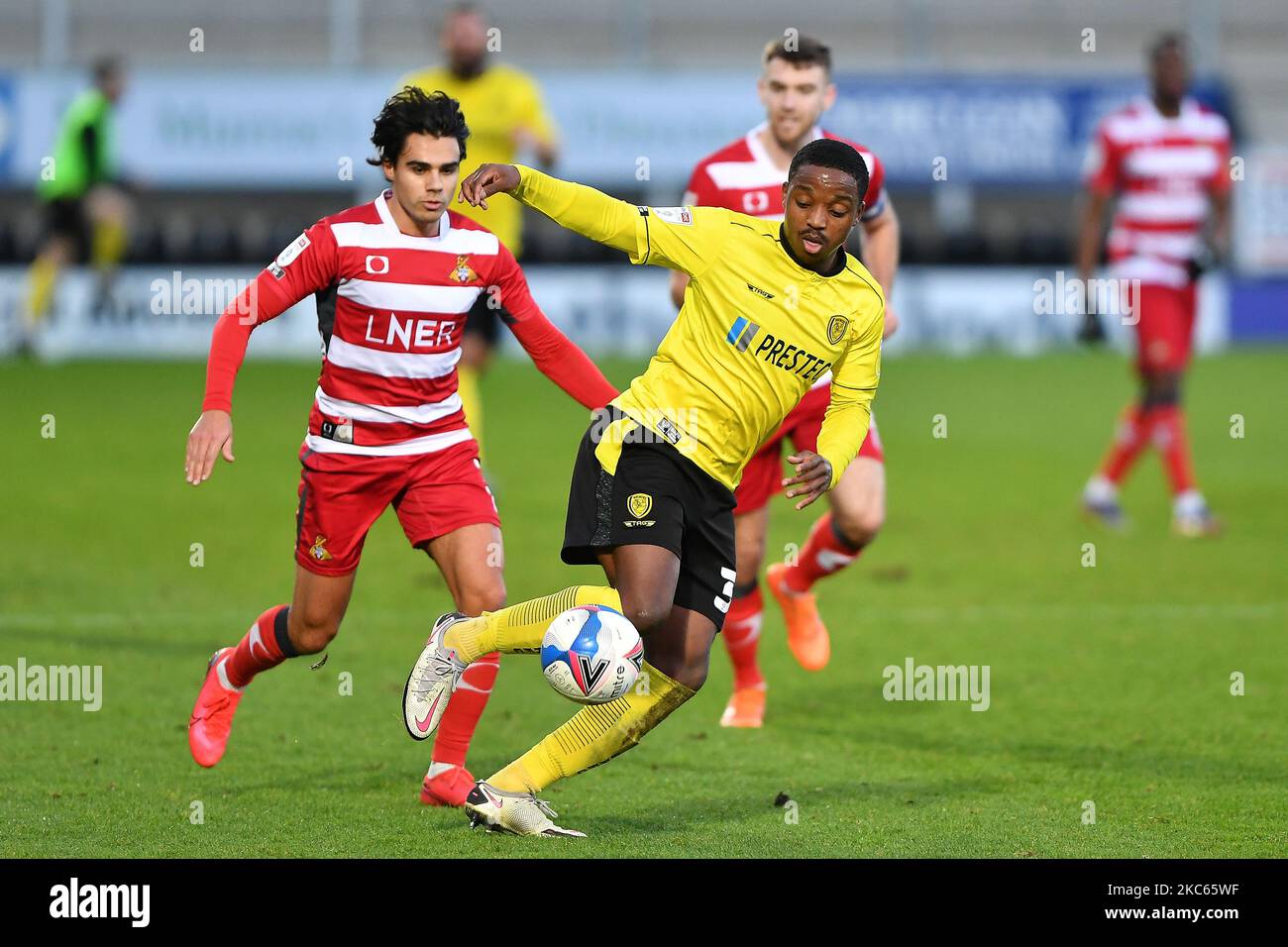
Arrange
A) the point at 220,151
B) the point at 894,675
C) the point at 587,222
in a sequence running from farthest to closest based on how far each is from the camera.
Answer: the point at 220,151, the point at 894,675, the point at 587,222

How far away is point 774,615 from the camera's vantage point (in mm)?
9438

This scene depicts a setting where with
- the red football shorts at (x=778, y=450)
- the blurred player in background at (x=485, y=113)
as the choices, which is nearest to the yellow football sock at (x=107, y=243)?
the blurred player in background at (x=485, y=113)

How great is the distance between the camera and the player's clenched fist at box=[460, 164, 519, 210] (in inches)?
193

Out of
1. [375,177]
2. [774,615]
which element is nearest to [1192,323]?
[774,615]

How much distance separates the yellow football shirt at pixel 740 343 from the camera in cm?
534

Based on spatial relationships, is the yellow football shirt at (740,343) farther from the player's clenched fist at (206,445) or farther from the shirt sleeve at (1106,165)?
the shirt sleeve at (1106,165)

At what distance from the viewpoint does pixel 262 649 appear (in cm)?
601

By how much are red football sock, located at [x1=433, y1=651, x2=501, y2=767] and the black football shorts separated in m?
0.57

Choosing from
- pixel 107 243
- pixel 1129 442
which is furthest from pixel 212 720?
pixel 107 243

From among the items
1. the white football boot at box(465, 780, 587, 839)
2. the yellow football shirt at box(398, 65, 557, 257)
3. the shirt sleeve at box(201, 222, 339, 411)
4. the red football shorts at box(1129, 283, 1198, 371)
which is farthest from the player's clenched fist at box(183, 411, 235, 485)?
the red football shorts at box(1129, 283, 1198, 371)

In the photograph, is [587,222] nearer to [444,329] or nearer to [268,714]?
→ [444,329]

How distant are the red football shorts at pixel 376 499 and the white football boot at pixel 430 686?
52cm

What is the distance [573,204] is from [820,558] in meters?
2.58

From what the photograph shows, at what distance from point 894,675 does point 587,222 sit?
3173 millimetres
